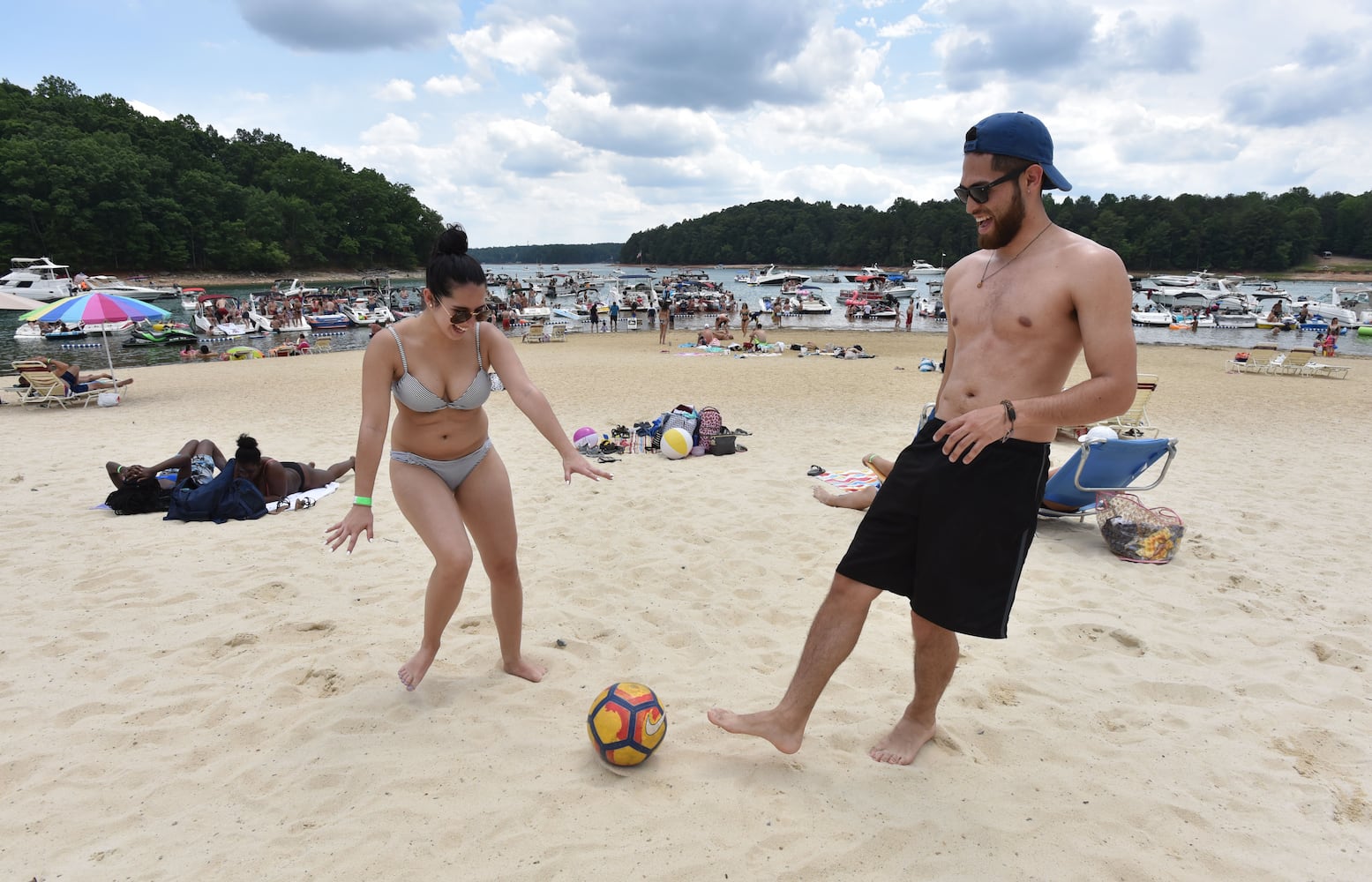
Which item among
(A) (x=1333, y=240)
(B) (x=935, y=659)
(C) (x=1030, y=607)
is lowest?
(C) (x=1030, y=607)

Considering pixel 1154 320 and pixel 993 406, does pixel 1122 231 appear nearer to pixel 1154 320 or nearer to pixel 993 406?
pixel 1154 320

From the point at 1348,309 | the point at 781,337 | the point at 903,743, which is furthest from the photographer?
the point at 1348,309

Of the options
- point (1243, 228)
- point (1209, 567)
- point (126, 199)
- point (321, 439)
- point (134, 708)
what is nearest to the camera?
point (134, 708)

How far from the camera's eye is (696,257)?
165500 millimetres

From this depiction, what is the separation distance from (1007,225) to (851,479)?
4.90 m

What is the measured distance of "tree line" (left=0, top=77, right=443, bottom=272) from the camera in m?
65.3

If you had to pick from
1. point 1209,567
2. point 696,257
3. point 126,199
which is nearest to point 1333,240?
point 696,257

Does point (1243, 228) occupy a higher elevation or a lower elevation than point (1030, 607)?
higher

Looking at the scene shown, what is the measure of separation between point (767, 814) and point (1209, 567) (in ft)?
14.3

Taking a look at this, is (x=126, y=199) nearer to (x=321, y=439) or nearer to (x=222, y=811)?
(x=321, y=439)

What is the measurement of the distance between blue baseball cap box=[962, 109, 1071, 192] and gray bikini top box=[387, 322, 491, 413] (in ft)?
7.07

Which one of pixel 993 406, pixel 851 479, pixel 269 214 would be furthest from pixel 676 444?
pixel 269 214

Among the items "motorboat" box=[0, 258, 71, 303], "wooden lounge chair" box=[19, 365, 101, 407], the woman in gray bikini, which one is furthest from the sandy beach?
"motorboat" box=[0, 258, 71, 303]

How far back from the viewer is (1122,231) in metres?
96.1
